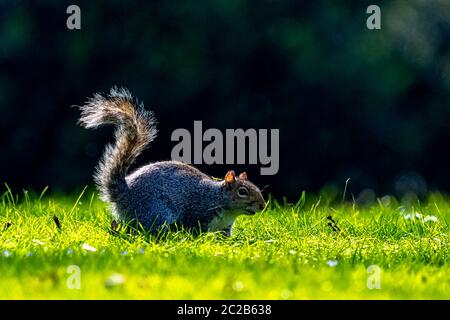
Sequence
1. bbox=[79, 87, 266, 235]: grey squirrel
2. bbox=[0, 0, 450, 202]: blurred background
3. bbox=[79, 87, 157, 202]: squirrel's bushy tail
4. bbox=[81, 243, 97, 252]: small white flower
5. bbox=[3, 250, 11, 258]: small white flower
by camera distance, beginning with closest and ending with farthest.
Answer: bbox=[3, 250, 11, 258]: small white flower → bbox=[81, 243, 97, 252]: small white flower → bbox=[79, 87, 266, 235]: grey squirrel → bbox=[79, 87, 157, 202]: squirrel's bushy tail → bbox=[0, 0, 450, 202]: blurred background

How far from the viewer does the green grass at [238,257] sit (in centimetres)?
478

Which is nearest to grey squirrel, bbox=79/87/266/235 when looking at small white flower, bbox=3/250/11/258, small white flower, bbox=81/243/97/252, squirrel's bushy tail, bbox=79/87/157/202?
squirrel's bushy tail, bbox=79/87/157/202

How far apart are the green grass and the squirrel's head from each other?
192 millimetres

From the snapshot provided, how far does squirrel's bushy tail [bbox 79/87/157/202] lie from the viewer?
6617 millimetres

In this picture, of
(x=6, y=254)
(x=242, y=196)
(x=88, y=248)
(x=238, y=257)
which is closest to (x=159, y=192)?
(x=242, y=196)

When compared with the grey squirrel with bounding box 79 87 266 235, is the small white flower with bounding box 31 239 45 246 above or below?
below

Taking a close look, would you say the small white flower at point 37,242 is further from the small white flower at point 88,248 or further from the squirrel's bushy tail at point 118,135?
the squirrel's bushy tail at point 118,135

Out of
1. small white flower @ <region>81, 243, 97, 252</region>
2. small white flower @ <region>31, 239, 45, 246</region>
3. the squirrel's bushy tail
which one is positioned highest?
the squirrel's bushy tail

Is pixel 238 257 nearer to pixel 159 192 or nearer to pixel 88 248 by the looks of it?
pixel 88 248

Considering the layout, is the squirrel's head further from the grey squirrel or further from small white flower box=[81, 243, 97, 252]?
small white flower box=[81, 243, 97, 252]

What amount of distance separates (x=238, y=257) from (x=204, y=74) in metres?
5.00

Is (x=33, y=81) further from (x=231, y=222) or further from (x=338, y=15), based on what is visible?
(x=231, y=222)

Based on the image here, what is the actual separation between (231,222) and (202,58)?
4.08 m

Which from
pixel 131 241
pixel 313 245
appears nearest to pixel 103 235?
pixel 131 241
